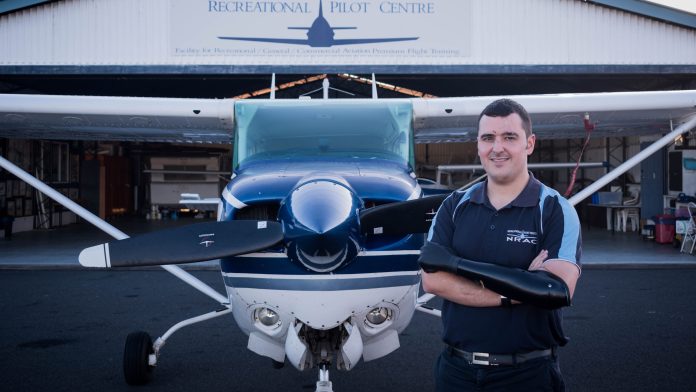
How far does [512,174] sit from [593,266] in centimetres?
860

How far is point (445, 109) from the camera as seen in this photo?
14.3 feet

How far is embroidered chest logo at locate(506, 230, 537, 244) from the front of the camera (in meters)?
1.92

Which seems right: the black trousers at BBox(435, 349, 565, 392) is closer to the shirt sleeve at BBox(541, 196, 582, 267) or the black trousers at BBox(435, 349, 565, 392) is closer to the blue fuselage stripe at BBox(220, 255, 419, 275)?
the shirt sleeve at BBox(541, 196, 582, 267)

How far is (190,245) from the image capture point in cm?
279

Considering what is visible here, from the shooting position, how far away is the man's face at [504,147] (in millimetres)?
1962

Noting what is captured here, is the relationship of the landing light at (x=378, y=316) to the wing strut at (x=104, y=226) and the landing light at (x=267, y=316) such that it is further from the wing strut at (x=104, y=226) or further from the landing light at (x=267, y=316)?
the wing strut at (x=104, y=226)

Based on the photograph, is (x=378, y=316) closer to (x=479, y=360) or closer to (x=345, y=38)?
(x=479, y=360)

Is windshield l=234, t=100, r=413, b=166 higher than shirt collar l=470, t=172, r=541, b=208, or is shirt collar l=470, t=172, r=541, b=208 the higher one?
windshield l=234, t=100, r=413, b=166

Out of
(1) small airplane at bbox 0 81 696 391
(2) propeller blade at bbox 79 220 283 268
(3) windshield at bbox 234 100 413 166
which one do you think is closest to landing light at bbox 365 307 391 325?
(1) small airplane at bbox 0 81 696 391

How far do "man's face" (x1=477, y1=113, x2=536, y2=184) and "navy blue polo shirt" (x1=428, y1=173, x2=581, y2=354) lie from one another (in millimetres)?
87

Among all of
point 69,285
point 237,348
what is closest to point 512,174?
point 237,348

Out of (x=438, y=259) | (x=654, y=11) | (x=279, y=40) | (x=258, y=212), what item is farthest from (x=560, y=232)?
(x=654, y=11)

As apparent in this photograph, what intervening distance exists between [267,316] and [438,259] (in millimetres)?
1355

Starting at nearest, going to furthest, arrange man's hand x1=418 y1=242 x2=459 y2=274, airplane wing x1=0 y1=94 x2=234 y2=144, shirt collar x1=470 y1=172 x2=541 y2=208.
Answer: man's hand x1=418 y1=242 x2=459 y2=274, shirt collar x1=470 y1=172 x2=541 y2=208, airplane wing x1=0 y1=94 x2=234 y2=144
